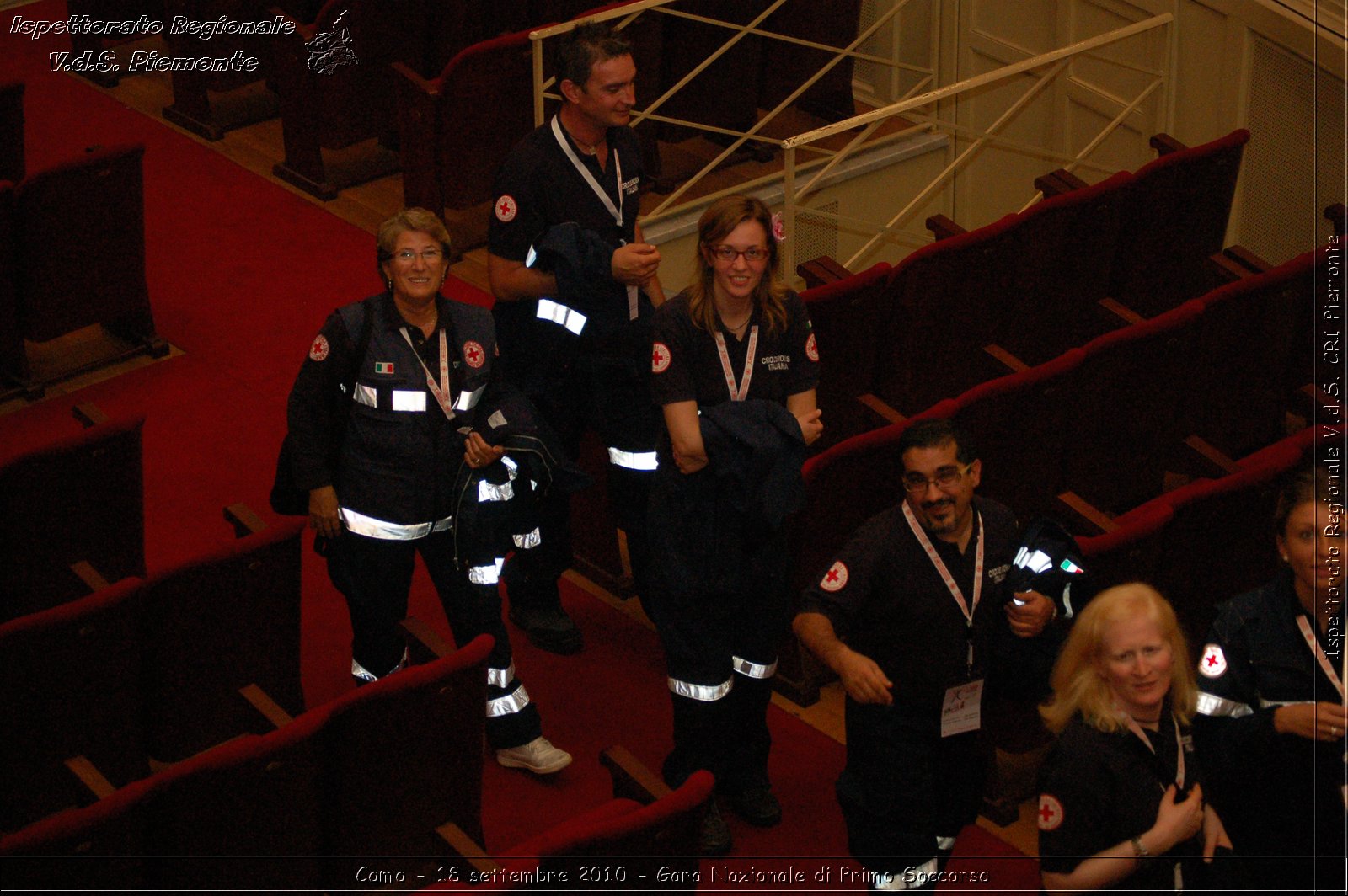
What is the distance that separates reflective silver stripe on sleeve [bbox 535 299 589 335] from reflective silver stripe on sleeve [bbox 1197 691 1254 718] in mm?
1822

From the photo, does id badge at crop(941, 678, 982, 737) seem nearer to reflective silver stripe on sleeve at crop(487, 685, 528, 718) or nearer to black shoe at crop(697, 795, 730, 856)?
black shoe at crop(697, 795, 730, 856)

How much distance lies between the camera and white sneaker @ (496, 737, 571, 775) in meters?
4.01

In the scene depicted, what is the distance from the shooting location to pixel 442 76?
598 cm

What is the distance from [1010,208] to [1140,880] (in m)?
4.89

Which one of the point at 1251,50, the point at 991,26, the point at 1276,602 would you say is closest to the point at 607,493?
the point at 1276,602

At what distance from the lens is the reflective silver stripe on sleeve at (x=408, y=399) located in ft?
12.2

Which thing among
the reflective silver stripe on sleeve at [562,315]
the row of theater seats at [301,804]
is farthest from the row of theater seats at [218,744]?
the reflective silver stripe on sleeve at [562,315]

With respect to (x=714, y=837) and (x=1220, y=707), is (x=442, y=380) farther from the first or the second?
(x=1220, y=707)

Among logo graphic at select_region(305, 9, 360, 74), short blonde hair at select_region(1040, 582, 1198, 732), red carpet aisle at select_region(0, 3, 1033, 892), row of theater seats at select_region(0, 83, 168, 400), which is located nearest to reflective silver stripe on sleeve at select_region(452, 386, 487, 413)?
red carpet aisle at select_region(0, 3, 1033, 892)

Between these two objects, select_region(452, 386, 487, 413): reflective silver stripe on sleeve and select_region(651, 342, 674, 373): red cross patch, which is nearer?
select_region(651, 342, 674, 373): red cross patch

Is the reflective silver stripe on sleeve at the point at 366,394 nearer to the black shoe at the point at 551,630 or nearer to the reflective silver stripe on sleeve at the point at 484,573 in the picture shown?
the reflective silver stripe on sleeve at the point at 484,573

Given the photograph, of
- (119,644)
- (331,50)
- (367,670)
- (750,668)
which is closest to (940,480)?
(750,668)

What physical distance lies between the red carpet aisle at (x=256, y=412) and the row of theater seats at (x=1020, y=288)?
1.00 meters

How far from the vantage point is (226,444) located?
17.5 ft
